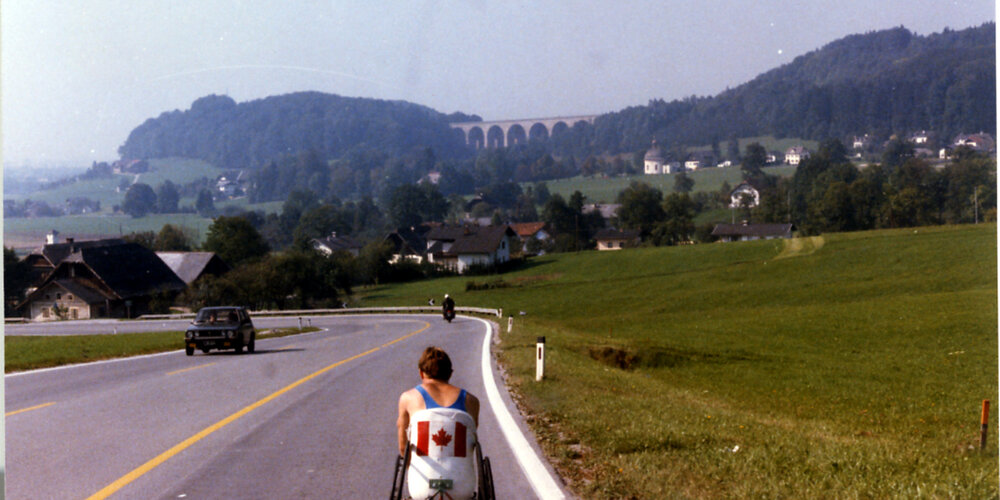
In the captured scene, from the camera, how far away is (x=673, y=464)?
7781mm

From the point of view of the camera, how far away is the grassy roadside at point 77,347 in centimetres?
2372

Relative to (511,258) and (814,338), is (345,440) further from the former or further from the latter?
(511,258)

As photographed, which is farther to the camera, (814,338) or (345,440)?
(814,338)

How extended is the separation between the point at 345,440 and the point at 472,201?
211 feet

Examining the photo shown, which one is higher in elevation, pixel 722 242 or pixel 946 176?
pixel 946 176

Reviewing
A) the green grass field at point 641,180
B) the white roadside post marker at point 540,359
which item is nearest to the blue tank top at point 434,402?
the white roadside post marker at point 540,359

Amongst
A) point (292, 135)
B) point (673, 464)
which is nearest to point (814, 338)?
point (292, 135)

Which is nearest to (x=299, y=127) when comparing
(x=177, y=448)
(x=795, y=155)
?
(x=177, y=448)

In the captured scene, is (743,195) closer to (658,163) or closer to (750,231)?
(750,231)

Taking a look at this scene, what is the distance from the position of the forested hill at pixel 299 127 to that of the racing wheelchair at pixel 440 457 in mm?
45822

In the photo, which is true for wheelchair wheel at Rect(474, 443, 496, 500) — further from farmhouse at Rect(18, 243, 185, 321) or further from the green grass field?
the green grass field

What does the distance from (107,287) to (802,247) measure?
5602 centimetres

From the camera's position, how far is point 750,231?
83.1 metres

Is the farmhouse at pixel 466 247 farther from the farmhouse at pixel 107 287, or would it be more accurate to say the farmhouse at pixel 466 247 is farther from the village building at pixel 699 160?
the village building at pixel 699 160
